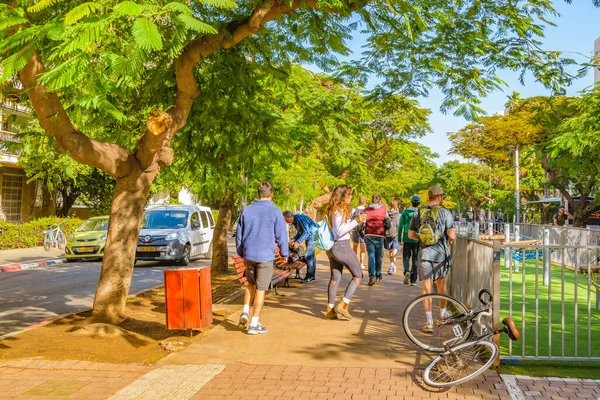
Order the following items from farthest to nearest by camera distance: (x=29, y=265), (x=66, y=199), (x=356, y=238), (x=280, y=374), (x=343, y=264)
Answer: (x=66, y=199) < (x=29, y=265) < (x=356, y=238) < (x=343, y=264) < (x=280, y=374)

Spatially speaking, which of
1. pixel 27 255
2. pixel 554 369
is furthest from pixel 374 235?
pixel 27 255

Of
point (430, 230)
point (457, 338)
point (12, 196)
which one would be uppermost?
point (12, 196)

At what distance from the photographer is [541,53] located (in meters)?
10.6

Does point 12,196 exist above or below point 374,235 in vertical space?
above

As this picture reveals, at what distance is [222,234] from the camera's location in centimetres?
1598

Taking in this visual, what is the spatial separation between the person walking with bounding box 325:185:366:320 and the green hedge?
22395 mm

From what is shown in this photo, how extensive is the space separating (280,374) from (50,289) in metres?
10.1

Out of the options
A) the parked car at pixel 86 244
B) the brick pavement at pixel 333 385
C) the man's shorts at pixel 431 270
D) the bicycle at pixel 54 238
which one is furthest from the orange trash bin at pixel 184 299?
the bicycle at pixel 54 238

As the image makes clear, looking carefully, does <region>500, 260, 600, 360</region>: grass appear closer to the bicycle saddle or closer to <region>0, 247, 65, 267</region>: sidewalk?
the bicycle saddle

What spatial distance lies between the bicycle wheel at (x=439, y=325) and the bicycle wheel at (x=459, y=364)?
155 millimetres

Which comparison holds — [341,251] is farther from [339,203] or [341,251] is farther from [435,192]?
[435,192]

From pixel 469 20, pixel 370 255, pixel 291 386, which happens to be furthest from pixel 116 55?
pixel 370 255

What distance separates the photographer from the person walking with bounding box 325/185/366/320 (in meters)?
9.15

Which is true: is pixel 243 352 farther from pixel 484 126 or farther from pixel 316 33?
pixel 484 126
